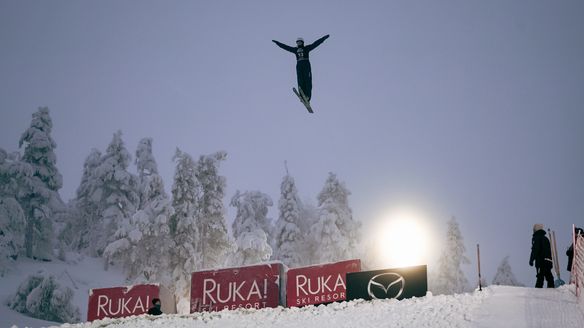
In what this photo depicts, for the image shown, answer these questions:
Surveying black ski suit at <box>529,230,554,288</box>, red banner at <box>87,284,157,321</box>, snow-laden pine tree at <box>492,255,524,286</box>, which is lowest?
snow-laden pine tree at <box>492,255,524,286</box>

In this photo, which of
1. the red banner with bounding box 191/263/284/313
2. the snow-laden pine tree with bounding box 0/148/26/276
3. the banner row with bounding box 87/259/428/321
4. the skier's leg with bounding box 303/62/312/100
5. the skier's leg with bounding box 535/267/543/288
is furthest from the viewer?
the snow-laden pine tree with bounding box 0/148/26/276

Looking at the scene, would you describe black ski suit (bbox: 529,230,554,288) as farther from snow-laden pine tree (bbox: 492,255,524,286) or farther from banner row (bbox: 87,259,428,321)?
snow-laden pine tree (bbox: 492,255,524,286)

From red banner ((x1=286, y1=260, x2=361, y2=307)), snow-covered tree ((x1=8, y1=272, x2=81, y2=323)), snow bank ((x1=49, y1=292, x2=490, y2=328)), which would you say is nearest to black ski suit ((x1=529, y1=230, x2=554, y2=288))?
snow bank ((x1=49, y1=292, x2=490, y2=328))

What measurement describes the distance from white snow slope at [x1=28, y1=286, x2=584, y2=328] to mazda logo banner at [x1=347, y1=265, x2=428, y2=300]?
54 cm

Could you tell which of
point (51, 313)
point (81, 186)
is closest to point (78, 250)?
point (81, 186)

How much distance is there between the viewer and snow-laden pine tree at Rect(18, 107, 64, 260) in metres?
51.2

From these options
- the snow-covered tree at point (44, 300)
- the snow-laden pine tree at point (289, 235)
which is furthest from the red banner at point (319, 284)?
the snow-laden pine tree at point (289, 235)

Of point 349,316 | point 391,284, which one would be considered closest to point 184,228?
point 391,284

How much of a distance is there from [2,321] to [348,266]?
25734 millimetres

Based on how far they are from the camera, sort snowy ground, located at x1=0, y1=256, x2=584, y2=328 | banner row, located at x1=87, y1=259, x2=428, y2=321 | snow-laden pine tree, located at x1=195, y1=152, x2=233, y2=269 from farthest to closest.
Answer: snow-laden pine tree, located at x1=195, y1=152, x2=233, y2=269 → banner row, located at x1=87, y1=259, x2=428, y2=321 → snowy ground, located at x1=0, y1=256, x2=584, y2=328

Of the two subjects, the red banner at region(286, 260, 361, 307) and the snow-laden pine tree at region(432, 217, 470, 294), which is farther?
the snow-laden pine tree at region(432, 217, 470, 294)

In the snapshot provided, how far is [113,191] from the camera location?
6109 cm

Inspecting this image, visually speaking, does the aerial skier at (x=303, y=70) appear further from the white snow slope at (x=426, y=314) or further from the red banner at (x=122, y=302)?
the red banner at (x=122, y=302)

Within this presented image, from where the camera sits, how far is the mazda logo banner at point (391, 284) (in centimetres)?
1852
